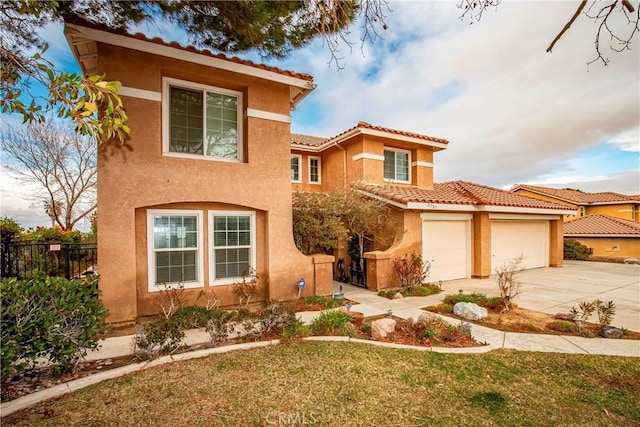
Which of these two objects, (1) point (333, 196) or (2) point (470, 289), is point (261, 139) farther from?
(2) point (470, 289)

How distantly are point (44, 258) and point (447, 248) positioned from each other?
54.6ft

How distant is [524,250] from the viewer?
16062 millimetres

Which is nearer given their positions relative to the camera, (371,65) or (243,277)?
(243,277)

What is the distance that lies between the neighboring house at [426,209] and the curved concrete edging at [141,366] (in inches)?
211

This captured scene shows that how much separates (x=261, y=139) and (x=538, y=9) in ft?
23.2

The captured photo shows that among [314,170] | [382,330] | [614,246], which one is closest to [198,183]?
[382,330]

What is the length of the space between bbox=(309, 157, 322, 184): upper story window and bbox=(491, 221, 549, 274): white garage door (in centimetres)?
928

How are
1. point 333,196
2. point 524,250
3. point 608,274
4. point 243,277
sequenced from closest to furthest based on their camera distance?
1. point 243,277
2. point 333,196
3. point 608,274
4. point 524,250

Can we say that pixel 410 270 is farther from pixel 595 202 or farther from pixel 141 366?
pixel 595 202

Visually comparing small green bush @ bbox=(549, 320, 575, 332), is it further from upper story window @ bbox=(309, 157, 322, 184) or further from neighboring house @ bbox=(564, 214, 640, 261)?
neighboring house @ bbox=(564, 214, 640, 261)

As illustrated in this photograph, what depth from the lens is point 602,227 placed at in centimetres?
2355

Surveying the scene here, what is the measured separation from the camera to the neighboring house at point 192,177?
7168 millimetres

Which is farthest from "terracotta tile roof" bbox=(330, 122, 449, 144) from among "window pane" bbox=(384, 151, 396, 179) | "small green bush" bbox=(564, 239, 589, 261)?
"small green bush" bbox=(564, 239, 589, 261)

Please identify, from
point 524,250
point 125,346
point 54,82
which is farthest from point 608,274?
point 54,82
